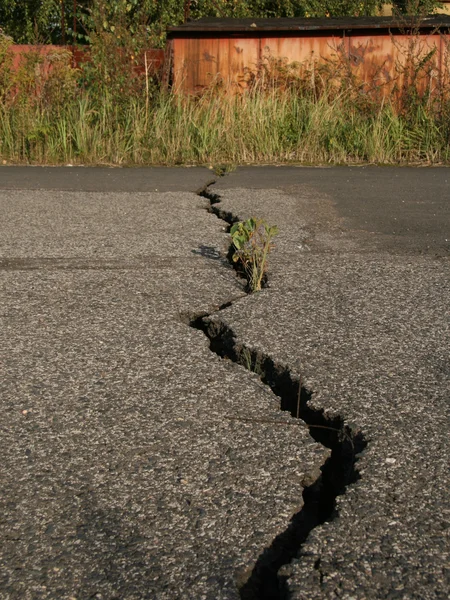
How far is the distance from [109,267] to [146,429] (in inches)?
72.1

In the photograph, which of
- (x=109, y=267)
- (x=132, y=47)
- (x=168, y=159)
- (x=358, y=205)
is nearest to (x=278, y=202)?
(x=358, y=205)

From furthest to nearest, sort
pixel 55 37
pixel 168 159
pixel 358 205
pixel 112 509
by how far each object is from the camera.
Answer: pixel 55 37, pixel 168 159, pixel 358 205, pixel 112 509

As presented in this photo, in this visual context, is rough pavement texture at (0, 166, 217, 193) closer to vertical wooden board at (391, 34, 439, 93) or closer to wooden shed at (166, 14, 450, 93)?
wooden shed at (166, 14, 450, 93)

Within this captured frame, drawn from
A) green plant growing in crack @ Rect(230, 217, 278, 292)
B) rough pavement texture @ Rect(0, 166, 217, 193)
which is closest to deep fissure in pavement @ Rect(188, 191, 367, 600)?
green plant growing in crack @ Rect(230, 217, 278, 292)

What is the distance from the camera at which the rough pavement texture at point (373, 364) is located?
1.52m

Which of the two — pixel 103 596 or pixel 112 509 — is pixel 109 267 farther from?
pixel 103 596

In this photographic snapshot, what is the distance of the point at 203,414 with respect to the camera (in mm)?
2176

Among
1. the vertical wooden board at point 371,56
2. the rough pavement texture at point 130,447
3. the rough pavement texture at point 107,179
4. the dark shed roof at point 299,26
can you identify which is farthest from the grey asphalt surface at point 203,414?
Result: the dark shed roof at point 299,26

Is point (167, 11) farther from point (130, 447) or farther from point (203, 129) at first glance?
point (130, 447)

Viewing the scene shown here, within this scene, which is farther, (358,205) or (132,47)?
(132,47)

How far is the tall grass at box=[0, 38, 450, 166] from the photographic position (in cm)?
912

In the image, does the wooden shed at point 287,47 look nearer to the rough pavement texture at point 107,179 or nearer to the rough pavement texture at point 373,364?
the rough pavement texture at point 107,179

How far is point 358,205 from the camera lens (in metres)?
5.68

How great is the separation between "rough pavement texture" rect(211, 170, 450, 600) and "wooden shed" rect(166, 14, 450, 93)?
20.8ft
